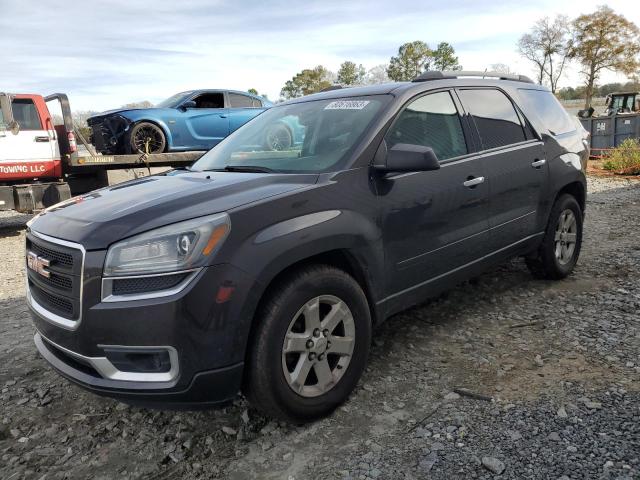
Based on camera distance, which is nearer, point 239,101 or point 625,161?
point 239,101

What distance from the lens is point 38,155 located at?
28.1ft

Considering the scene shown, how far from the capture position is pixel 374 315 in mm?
2910

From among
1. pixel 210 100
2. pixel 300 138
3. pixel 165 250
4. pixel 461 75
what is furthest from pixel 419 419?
pixel 210 100

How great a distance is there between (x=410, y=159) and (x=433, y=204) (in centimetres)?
48

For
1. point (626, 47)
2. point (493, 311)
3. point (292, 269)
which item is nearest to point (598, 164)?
point (493, 311)

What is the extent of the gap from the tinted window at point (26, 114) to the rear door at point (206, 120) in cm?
256

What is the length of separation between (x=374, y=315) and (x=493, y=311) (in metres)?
1.59

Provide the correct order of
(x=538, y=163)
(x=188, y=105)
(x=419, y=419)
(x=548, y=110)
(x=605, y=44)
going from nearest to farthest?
(x=419, y=419)
(x=538, y=163)
(x=548, y=110)
(x=188, y=105)
(x=605, y=44)

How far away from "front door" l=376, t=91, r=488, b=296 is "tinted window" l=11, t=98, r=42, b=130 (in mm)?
7660

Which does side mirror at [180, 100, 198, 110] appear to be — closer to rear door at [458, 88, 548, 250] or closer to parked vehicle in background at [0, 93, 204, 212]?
parked vehicle in background at [0, 93, 204, 212]

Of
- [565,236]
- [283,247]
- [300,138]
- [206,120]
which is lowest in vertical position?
[565,236]

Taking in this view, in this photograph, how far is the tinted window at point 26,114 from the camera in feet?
27.6

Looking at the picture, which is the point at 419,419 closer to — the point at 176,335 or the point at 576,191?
the point at 176,335

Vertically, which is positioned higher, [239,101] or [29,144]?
[239,101]
